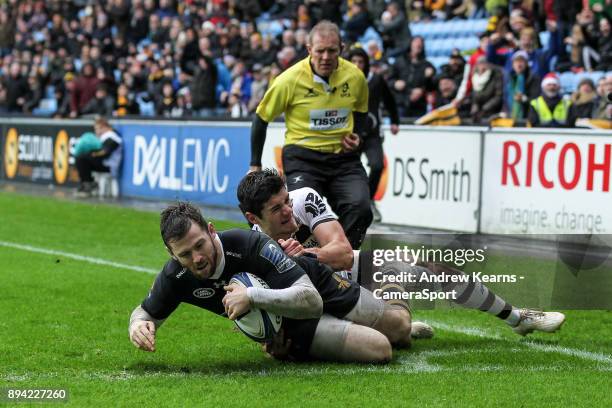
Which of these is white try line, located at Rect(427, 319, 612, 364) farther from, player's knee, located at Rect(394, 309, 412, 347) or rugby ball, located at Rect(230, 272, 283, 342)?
rugby ball, located at Rect(230, 272, 283, 342)

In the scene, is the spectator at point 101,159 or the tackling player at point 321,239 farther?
the spectator at point 101,159

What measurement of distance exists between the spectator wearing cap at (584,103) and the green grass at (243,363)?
20.1ft

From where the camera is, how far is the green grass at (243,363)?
583 cm

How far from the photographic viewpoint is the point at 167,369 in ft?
21.7

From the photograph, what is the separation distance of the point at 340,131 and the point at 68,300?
252 cm

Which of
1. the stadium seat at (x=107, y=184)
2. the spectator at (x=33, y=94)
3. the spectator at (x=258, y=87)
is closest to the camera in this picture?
the spectator at (x=258, y=87)

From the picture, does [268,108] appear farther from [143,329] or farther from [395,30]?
[395,30]

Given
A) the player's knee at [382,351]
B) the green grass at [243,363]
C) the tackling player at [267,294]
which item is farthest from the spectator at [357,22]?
the player's knee at [382,351]

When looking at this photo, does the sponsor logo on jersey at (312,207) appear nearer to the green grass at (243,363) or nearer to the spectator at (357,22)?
the green grass at (243,363)

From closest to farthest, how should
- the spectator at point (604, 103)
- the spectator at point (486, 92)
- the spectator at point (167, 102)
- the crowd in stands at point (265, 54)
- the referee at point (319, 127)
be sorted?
1. the referee at point (319, 127)
2. the spectator at point (604, 103)
3. the spectator at point (486, 92)
4. the crowd in stands at point (265, 54)
5. the spectator at point (167, 102)

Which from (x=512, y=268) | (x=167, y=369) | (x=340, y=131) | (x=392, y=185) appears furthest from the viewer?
(x=392, y=185)

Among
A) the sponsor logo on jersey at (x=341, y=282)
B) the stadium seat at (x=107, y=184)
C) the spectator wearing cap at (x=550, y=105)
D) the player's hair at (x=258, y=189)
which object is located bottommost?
the stadium seat at (x=107, y=184)

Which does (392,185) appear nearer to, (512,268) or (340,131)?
(340,131)

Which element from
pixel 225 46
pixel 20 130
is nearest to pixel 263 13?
pixel 225 46
